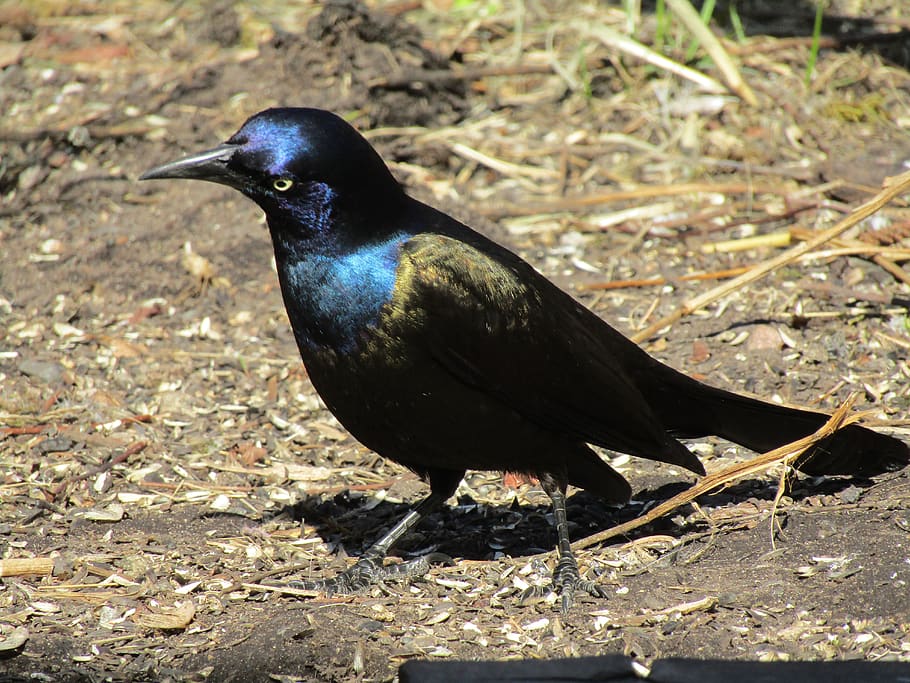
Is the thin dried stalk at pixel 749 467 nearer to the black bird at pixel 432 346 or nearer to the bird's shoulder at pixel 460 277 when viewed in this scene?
the black bird at pixel 432 346

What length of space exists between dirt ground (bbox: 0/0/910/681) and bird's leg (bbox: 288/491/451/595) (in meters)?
0.10

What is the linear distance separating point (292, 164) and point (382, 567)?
1.38 metres

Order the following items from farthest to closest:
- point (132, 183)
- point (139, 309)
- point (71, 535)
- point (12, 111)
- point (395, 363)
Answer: point (12, 111) < point (132, 183) < point (139, 309) < point (71, 535) < point (395, 363)

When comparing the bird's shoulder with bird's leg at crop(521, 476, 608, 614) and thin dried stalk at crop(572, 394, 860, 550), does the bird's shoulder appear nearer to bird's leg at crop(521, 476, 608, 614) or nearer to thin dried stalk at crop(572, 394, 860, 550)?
bird's leg at crop(521, 476, 608, 614)

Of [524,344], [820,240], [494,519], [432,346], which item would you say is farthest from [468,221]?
[432,346]

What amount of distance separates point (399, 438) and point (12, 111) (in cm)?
459

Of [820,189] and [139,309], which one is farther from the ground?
[820,189]

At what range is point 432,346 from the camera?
3.44 meters

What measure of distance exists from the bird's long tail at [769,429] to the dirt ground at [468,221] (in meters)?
0.12

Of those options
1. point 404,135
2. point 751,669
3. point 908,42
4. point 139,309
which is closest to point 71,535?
point 139,309

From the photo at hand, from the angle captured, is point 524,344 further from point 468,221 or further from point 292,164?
point 468,221

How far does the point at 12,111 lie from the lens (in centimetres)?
698

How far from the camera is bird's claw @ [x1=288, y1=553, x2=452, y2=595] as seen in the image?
372cm

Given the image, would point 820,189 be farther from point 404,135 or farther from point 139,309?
point 139,309
